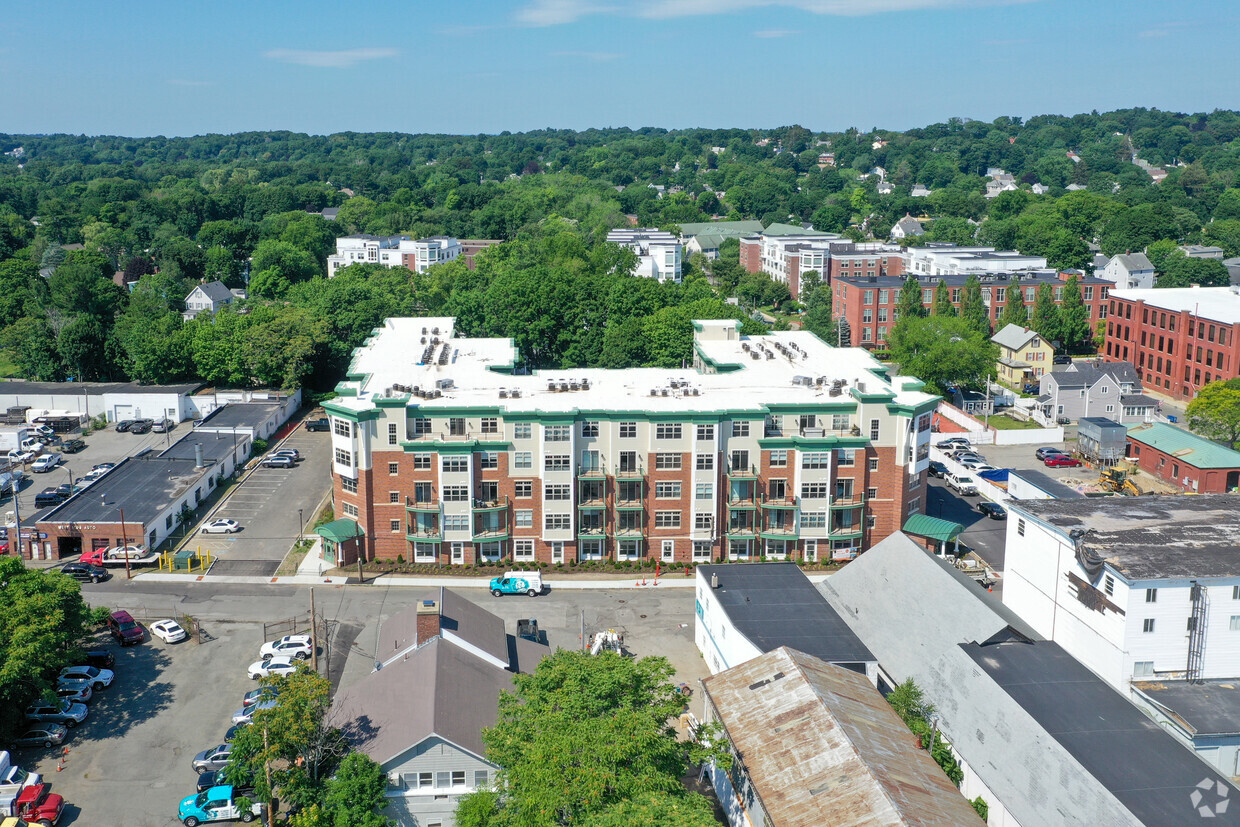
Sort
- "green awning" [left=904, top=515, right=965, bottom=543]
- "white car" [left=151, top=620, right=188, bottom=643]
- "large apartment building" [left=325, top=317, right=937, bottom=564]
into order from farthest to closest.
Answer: "green awning" [left=904, top=515, right=965, bottom=543] < "large apartment building" [left=325, top=317, right=937, bottom=564] < "white car" [left=151, top=620, right=188, bottom=643]

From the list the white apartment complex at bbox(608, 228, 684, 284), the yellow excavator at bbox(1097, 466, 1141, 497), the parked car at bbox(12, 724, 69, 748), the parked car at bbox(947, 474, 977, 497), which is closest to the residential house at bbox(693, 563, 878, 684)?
the parked car at bbox(947, 474, 977, 497)

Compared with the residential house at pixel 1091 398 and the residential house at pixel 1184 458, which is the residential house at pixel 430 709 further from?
the residential house at pixel 1091 398

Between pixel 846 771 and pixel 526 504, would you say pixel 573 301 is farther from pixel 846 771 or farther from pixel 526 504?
pixel 846 771

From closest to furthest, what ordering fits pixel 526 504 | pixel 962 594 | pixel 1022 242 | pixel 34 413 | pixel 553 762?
1. pixel 553 762
2. pixel 962 594
3. pixel 526 504
4. pixel 34 413
5. pixel 1022 242

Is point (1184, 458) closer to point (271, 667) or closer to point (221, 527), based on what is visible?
point (271, 667)

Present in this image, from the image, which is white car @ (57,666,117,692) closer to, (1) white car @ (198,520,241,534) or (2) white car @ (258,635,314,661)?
(2) white car @ (258,635,314,661)

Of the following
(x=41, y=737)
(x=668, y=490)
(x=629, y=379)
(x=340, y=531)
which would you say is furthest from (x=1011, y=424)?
(x=41, y=737)

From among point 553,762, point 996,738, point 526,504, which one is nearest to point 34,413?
point 526,504
